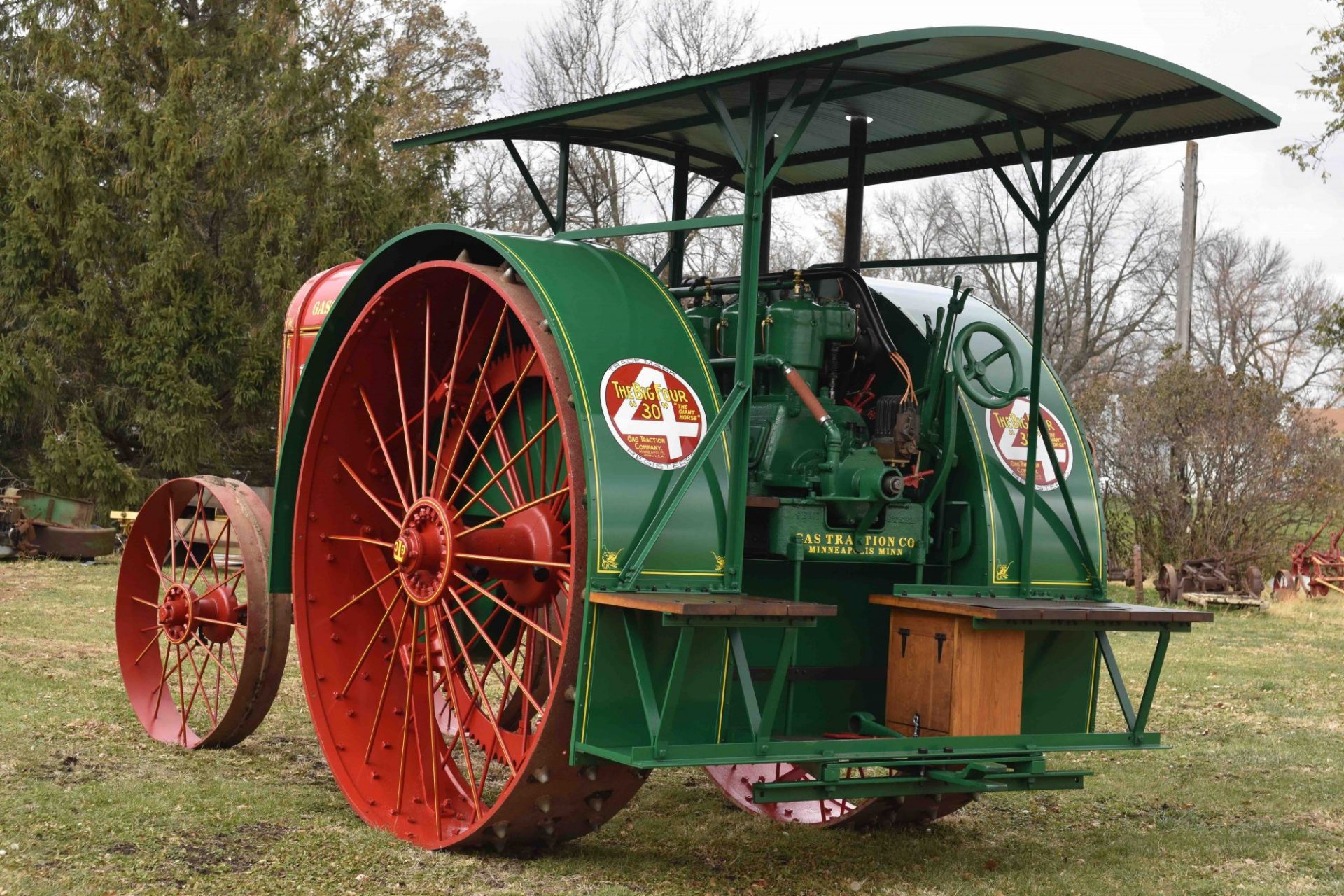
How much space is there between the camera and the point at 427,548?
18.6 feet

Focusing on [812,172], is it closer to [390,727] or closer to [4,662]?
[390,727]

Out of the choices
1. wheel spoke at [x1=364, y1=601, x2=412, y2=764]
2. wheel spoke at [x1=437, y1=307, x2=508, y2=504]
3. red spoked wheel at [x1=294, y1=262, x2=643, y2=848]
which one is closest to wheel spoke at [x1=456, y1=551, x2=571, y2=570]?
red spoked wheel at [x1=294, y1=262, x2=643, y2=848]

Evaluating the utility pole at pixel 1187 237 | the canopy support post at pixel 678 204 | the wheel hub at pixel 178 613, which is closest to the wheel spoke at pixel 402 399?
the canopy support post at pixel 678 204

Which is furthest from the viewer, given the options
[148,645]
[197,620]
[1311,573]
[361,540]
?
[1311,573]

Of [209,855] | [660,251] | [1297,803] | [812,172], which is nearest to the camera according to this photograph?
[209,855]

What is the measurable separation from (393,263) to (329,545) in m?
1.37

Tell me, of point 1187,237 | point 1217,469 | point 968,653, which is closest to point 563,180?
point 968,653

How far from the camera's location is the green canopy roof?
16.8 feet

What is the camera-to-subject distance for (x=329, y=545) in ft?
22.3

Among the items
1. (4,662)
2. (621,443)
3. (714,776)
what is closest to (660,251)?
(4,662)

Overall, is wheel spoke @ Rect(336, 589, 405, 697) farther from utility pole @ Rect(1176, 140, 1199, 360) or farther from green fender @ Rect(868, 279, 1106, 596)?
utility pole @ Rect(1176, 140, 1199, 360)

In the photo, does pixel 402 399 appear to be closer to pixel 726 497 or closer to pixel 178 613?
pixel 726 497

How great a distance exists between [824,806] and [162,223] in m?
16.7

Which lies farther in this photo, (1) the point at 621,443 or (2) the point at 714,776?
(2) the point at 714,776
